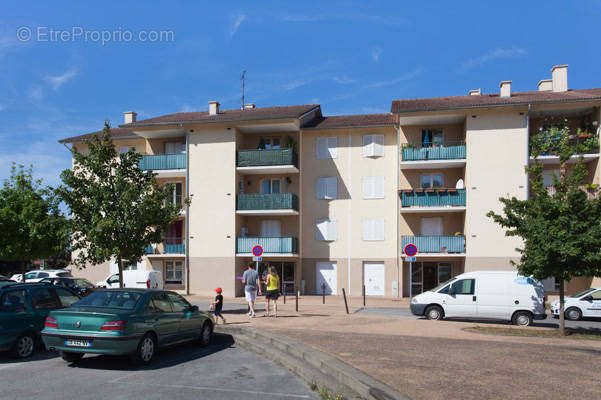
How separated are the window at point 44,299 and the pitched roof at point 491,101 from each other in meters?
22.0

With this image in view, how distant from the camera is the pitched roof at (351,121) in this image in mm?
32375

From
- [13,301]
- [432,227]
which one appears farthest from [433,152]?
[13,301]

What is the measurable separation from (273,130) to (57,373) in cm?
2549

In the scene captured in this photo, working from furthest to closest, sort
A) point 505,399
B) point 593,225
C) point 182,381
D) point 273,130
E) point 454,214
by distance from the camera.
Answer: point 273,130 < point 454,214 < point 593,225 < point 182,381 < point 505,399

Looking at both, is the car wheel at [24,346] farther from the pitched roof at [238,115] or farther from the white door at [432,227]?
the white door at [432,227]

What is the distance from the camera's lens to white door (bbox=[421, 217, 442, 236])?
31500 millimetres

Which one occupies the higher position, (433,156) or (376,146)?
(376,146)

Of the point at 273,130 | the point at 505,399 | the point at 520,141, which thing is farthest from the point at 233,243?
the point at 505,399

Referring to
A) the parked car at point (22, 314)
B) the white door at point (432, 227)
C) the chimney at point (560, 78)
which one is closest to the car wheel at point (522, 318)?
the white door at point (432, 227)

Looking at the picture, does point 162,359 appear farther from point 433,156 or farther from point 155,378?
point 433,156

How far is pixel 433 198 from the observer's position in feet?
99.5

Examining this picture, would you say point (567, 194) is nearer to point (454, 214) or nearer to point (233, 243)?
point (454, 214)

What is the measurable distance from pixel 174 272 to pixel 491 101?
2146 cm

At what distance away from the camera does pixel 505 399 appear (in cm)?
682
